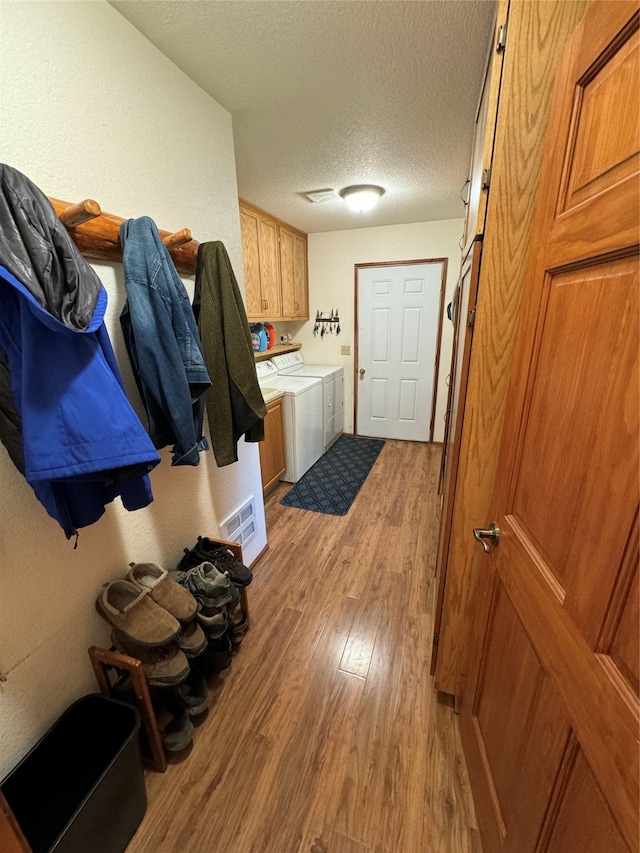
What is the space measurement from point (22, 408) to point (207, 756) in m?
1.37

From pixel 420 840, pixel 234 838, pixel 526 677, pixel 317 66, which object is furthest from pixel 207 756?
pixel 317 66

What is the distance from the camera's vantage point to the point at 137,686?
43.9 inches

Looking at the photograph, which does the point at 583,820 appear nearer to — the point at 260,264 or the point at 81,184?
the point at 81,184

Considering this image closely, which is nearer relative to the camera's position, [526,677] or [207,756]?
[526,677]

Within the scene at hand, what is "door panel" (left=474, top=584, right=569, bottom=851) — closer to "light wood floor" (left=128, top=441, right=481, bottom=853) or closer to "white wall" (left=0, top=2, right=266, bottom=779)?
"light wood floor" (left=128, top=441, right=481, bottom=853)

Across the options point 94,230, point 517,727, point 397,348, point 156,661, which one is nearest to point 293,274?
point 397,348

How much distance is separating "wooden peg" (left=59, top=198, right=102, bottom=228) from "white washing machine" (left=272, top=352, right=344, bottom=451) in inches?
109

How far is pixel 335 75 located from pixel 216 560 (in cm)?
209

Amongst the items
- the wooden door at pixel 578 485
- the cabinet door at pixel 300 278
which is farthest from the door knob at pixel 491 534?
the cabinet door at pixel 300 278

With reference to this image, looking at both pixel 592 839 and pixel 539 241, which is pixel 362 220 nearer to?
pixel 539 241

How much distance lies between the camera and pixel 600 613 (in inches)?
21.8

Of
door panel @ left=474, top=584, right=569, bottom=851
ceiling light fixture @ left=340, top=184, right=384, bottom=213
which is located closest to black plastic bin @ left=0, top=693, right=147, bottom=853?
door panel @ left=474, top=584, right=569, bottom=851

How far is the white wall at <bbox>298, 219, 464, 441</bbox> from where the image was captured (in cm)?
360

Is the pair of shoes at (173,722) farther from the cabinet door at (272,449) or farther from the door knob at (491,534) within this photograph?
the cabinet door at (272,449)
